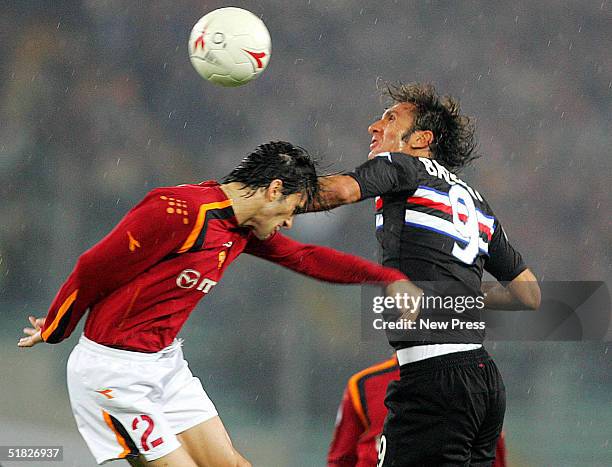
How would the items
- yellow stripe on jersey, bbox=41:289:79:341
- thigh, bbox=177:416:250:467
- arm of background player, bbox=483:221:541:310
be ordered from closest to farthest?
yellow stripe on jersey, bbox=41:289:79:341
thigh, bbox=177:416:250:467
arm of background player, bbox=483:221:541:310

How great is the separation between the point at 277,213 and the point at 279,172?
0.14m

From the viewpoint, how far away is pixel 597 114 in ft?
26.0

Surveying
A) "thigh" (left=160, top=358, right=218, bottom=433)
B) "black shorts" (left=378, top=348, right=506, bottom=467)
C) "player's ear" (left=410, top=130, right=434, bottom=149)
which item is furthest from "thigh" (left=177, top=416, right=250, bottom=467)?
"player's ear" (left=410, top=130, right=434, bottom=149)

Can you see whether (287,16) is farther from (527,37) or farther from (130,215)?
(130,215)

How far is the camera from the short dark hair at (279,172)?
9.82ft

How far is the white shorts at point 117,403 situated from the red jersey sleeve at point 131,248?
0.64 ft

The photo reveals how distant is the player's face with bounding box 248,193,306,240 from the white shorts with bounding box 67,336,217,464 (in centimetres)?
60

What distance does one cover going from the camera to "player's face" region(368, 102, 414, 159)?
360cm

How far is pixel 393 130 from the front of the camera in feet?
11.9

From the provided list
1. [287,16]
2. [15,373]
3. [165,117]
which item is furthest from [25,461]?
[287,16]

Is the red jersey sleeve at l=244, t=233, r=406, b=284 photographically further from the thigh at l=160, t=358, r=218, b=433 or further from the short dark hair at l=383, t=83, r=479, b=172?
the short dark hair at l=383, t=83, r=479, b=172

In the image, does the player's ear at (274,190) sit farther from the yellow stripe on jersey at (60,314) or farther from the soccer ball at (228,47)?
the soccer ball at (228,47)

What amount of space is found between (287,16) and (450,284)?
19.0ft

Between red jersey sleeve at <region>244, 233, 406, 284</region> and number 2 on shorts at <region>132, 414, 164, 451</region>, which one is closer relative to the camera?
number 2 on shorts at <region>132, 414, 164, 451</region>
